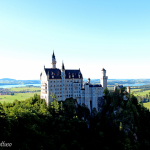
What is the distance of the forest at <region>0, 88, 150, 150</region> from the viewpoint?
52.1 meters

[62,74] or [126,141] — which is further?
[62,74]

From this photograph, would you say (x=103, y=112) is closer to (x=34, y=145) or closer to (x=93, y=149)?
(x=93, y=149)

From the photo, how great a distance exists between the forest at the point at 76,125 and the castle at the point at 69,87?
120 inches

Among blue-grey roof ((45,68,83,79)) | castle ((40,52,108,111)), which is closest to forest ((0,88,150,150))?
castle ((40,52,108,111))

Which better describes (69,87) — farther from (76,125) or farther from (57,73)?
(76,125)

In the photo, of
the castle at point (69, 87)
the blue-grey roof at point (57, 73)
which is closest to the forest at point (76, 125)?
the castle at point (69, 87)

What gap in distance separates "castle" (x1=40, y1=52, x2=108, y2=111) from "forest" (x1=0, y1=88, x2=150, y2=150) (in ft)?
10.0

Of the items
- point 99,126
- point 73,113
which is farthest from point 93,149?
point 73,113

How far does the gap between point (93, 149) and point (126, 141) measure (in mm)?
14261

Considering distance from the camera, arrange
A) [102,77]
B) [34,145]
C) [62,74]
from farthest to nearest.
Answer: [102,77]
[62,74]
[34,145]

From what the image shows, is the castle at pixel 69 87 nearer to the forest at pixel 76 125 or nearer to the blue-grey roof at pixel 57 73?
the blue-grey roof at pixel 57 73

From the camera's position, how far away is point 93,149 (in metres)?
60.8

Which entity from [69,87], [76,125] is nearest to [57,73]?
[69,87]

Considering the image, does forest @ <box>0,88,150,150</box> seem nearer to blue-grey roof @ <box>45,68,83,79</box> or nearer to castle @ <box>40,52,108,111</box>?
castle @ <box>40,52,108,111</box>
